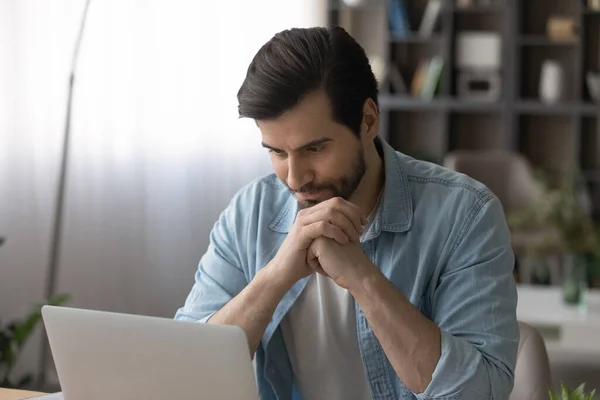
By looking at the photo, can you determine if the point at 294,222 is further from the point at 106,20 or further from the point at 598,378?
the point at 106,20

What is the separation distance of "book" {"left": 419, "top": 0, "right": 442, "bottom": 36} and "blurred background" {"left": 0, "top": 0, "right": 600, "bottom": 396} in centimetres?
2

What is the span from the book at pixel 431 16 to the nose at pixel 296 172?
415 cm

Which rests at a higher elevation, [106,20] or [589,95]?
[106,20]

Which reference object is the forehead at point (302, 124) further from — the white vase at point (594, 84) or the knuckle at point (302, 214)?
the white vase at point (594, 84)

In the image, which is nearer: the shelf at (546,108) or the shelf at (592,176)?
the shelf at (546,108)

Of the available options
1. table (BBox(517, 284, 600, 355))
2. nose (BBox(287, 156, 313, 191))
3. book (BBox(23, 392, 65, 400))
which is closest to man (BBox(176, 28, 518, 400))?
nose (BBox(287, 156, 313, 191))

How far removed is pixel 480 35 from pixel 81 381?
472 centimetres

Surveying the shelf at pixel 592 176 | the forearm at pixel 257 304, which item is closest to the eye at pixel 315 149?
the forearm at pixel 257 304

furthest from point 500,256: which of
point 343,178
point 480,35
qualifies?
point 480,35

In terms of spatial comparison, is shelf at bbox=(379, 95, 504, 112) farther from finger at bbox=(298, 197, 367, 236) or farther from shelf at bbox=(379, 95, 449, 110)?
finger at bbox=(298, 197, 367, 236)

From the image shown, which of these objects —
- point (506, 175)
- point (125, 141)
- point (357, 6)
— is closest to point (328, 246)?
point (125, 141)

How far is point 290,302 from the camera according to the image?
181 centimetres

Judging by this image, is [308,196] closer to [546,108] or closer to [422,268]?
[422,268]

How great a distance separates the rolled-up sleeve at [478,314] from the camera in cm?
157
